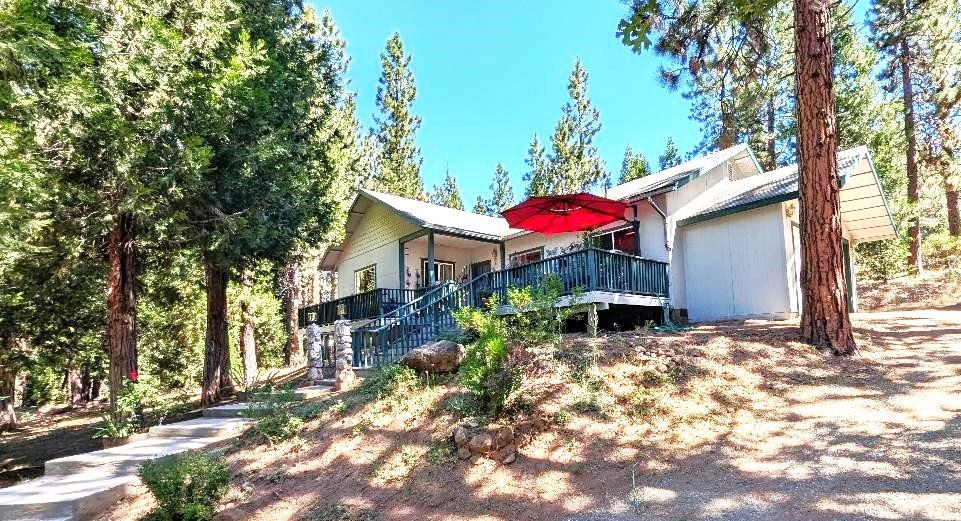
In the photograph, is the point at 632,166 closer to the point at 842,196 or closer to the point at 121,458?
the point at 842,196

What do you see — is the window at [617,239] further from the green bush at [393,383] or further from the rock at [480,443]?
the rock at [480,443]

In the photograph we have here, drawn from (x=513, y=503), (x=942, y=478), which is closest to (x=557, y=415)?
(x=513, y=503)

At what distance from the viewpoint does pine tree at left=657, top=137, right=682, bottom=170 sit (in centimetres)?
3722

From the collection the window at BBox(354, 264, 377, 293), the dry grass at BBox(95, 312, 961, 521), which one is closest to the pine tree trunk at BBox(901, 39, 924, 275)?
the dry grass at BBox(95, 312, 961, 521)

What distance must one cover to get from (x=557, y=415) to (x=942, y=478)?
3.25 m

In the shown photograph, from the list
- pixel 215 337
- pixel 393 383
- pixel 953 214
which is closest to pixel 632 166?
pixel 953 214

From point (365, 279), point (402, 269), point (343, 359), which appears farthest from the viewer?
point (365, 279)

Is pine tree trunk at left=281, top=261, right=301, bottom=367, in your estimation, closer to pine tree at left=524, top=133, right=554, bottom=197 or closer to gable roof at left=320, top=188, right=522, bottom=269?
gable roof at left=320, top=188, right=522, bottom=269

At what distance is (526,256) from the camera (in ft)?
50.8

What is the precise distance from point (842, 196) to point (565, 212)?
7.27 meters

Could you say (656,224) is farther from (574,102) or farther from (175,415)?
(574,102)

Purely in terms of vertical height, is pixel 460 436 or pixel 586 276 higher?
pixel 586 276

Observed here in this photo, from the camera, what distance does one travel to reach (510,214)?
462 inches

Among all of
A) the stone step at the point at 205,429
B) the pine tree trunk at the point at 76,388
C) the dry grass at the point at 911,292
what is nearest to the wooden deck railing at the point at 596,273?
the stone step at the point at 205,429
